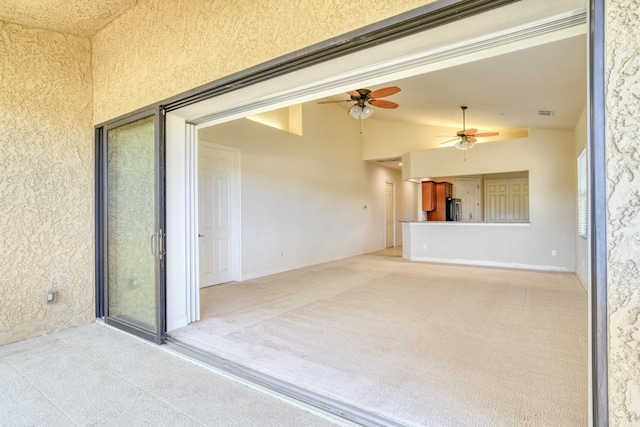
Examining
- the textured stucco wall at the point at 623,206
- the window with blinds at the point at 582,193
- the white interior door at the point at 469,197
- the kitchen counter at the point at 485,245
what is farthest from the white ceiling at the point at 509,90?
the white interior door at the point at 469,197

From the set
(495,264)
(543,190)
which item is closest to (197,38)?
(543,190)

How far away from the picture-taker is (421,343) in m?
2.93

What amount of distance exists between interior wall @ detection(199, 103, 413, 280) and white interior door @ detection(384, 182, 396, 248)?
27.3 inches

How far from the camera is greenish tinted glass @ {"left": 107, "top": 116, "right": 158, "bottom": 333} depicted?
312 cm

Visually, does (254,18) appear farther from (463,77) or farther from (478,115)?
(478,115)

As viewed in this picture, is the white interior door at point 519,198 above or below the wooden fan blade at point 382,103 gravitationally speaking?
below

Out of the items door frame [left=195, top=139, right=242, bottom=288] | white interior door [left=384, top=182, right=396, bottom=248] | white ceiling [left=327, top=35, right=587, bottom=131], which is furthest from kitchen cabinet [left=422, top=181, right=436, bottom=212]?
door frame [left=195, top=139, right=242, bottom=288]

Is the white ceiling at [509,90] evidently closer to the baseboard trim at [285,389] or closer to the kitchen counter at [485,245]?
the kitchen counter at [485,245]

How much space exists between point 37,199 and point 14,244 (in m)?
0.45

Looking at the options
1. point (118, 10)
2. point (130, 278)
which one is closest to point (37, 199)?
point (130, 278)

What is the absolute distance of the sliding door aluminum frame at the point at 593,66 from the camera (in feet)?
3.89

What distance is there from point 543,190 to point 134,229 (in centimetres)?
705

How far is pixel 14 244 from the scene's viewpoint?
3.09 m

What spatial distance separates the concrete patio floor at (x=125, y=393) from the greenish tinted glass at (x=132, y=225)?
0.48 m
